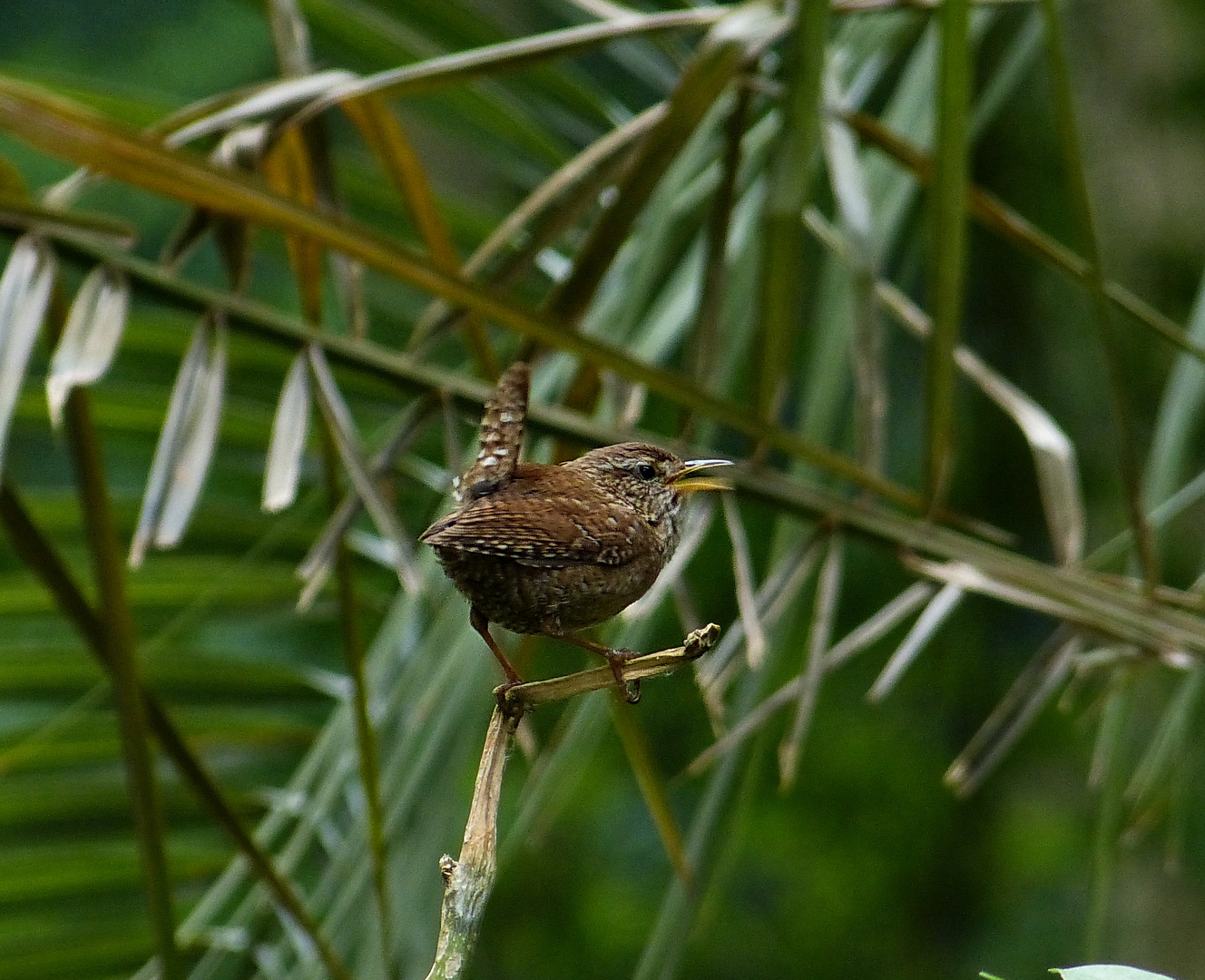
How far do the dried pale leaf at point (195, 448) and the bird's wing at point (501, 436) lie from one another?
37 cm

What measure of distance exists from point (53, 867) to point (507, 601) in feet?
5.31

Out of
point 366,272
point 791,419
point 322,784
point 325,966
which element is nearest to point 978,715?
point 791,419

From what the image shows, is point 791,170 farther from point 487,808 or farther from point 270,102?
point 487,808

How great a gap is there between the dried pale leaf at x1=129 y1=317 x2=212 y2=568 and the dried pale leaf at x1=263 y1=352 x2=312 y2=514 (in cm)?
11

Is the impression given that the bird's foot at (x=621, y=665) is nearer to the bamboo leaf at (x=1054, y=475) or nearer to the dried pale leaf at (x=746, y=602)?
the dried pale leaf at (x=746, y=602)

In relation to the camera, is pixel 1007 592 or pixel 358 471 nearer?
pixel 358 471

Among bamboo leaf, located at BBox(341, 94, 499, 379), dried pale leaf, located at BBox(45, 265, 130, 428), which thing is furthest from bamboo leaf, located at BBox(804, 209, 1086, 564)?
dried pale leaf, located at BBox(45, 265, 130, 428)

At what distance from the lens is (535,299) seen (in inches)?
115

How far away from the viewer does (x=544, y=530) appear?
139cm

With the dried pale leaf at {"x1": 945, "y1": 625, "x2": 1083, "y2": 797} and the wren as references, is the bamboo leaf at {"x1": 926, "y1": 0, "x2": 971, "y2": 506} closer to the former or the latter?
the dried pale leaf at {"x1": 945, "y1": 625, "x2": 1083, "y2": 797}

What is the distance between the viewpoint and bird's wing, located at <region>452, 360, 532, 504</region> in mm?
1239

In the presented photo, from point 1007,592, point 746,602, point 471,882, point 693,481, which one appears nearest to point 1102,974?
point 471,882

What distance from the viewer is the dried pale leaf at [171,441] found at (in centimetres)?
163

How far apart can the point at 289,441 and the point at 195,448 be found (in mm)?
119
